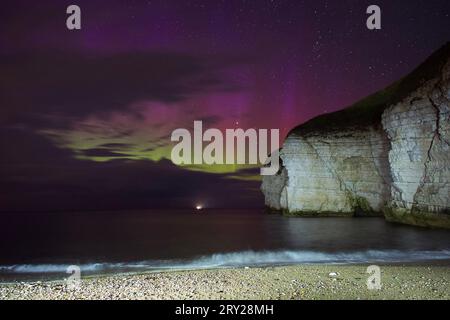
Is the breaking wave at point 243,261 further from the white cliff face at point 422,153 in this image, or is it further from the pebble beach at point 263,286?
the white cliff face at point 422,153

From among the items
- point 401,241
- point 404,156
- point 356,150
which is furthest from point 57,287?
point 356,150

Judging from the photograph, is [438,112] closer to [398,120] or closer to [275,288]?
[398,120]

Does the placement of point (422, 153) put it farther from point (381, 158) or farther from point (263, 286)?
point (263, 286)

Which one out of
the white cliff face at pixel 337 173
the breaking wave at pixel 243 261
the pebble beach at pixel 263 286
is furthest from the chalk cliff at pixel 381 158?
the pebble beach at pixel 263 286

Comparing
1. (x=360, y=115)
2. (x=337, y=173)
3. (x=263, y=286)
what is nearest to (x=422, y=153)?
(x=337, y=173)

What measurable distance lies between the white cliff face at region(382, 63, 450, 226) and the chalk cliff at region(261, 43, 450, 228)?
0.07 m

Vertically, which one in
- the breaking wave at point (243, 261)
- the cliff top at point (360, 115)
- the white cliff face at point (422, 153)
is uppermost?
the cliff top at point (360, 115)

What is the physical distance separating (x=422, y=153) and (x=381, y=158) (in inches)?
420

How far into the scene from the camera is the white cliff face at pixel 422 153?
91.2 feet

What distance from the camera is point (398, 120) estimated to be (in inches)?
1281

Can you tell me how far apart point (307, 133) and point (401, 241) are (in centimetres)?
2486

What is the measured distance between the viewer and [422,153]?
2991 cm

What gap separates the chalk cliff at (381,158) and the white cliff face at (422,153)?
0.07 m

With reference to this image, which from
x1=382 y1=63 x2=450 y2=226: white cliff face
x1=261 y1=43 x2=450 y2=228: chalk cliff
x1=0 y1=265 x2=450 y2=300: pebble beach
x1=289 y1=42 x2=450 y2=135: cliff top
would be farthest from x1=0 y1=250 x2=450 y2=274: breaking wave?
x1=289 y1=42 x2=450 y2=135: cliff top
